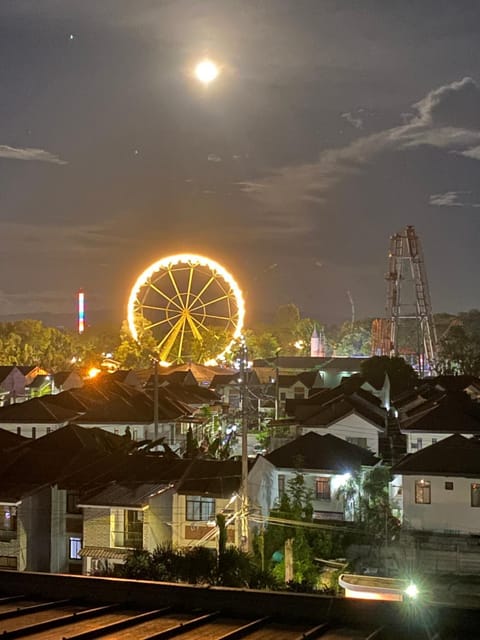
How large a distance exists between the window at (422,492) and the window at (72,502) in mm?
5905

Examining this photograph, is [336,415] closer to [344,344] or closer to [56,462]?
[56,462]

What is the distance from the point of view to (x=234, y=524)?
1122 cm

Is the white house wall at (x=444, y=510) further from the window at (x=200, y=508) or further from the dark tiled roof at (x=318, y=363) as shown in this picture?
the dark tiled roof at (x=318, y=363)

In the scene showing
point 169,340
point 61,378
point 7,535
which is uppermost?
point 169,340

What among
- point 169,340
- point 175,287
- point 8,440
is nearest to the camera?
point 8,440

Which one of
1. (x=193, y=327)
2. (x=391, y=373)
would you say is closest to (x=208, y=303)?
(x=193, y=327)

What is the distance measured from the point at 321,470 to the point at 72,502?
4.62 meters

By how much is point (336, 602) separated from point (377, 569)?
7.59m

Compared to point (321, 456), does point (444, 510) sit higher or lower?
lower

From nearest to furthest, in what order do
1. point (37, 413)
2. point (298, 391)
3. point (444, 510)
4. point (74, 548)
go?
point (74, 548), point (444, 510), point (37, 413), point (298, 391)

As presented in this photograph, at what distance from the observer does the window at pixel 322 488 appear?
13961mm

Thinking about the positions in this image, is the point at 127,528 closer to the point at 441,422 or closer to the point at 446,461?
the point at 446,461

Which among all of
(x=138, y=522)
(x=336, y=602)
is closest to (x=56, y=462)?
(x=138, y=522)

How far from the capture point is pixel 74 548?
12.1 meters
